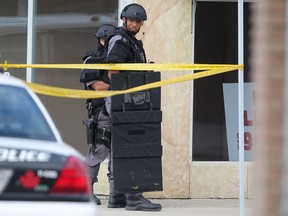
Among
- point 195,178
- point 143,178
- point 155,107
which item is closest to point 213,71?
point 155,107

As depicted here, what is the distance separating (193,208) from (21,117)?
13.5ft

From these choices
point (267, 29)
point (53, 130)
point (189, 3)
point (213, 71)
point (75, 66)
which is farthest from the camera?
point (189, 3)

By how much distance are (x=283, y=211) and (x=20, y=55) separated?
22.5ft

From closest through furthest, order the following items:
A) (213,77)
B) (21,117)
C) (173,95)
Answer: (21,117) → (173,95) → (213,77)

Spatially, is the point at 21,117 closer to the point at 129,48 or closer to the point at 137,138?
the point at 137,138

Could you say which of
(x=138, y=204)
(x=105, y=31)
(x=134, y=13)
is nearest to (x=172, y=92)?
(x=105, y=31)

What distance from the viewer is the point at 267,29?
343 cm

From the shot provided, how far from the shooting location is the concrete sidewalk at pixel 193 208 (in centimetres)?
855

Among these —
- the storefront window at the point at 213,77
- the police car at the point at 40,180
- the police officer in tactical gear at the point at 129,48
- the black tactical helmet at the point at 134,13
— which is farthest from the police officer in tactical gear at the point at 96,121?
the police car at the point at 40,180

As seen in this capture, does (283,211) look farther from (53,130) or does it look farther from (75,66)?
(75,66)

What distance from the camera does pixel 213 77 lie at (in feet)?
32.9

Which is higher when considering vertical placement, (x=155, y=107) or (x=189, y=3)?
(x=189, y=3)

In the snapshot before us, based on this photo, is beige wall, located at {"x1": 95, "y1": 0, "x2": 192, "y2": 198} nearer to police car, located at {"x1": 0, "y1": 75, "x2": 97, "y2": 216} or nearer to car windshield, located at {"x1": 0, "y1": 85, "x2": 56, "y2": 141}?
car windshield, located at {"x1": 0, "y1": 85, "x2": 56, "y2": 141}

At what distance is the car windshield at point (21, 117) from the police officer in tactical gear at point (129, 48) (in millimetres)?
2832
